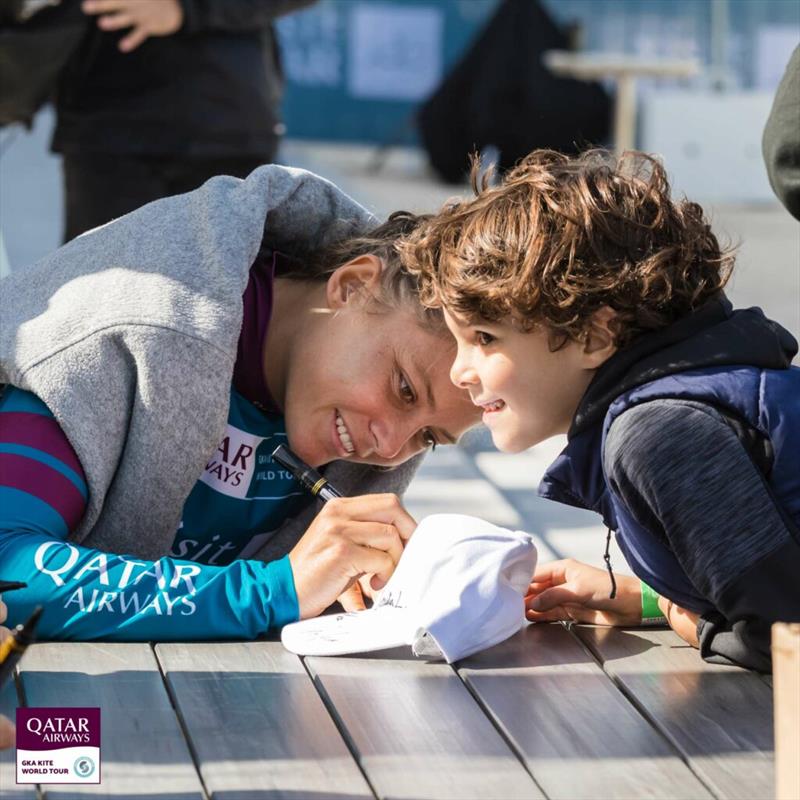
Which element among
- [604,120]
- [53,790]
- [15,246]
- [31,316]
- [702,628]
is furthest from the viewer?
[604,120]

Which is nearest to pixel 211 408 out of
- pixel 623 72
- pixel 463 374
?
pixel 463 374

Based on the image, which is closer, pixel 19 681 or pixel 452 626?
pixel 19 681

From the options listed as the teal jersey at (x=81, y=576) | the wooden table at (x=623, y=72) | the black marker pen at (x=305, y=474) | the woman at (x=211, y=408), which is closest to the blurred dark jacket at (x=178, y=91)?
the woman at (x=211, y=408)

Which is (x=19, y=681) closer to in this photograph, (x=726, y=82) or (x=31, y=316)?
(x=31, y=316)

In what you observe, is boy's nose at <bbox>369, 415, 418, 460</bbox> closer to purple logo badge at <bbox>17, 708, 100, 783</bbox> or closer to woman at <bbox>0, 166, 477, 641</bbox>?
woman at <bbox>0, 166, 477, 641</bbox>

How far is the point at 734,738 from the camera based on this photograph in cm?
166

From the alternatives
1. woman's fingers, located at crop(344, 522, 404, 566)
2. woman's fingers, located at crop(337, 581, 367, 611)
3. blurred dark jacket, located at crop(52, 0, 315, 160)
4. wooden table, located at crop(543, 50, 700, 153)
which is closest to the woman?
woman's fingers, located at crop(344, 522, 404, 566)

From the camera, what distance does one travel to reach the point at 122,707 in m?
1.66

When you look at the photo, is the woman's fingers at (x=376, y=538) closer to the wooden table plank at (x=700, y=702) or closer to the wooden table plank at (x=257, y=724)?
the wooden table plank at (x=257, y=724)

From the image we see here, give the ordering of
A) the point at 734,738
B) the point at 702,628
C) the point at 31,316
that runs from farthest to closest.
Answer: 1. the point at 31,316
2. the point at 702,628
3. the point at 734,738

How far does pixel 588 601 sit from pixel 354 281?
1.99 ft

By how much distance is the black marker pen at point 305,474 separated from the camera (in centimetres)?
220

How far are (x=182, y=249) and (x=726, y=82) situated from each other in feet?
27.4

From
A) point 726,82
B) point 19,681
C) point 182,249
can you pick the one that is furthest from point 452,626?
point 726,82
